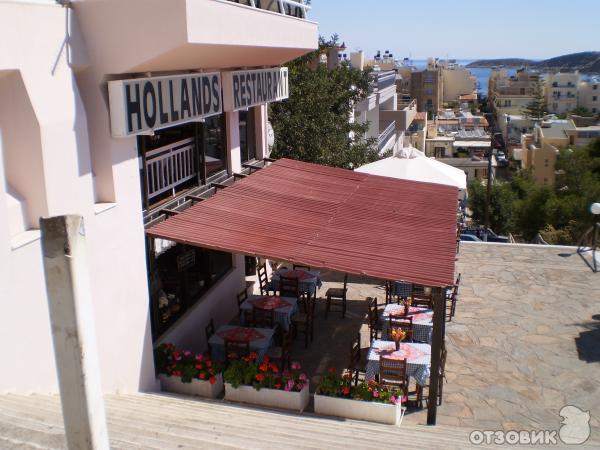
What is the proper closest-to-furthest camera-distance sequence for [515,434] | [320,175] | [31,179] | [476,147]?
[31,179] < [515,434] < [320,175] < [476,147]

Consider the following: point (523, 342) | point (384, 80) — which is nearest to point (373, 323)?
point (523, 342)

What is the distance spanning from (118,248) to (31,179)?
1.64m

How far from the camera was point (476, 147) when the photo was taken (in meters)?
102

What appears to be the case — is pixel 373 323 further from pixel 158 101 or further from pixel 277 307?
pixel 158 101

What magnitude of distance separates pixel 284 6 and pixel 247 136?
10.1 ft

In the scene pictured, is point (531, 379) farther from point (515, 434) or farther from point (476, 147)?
point (476, 147)

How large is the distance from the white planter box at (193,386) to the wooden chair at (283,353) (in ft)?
4.08

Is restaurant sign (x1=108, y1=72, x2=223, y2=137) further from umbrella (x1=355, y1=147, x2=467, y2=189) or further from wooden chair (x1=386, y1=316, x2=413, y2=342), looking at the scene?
umbrella (x1=355, y1=147, x2=467, y2=189)

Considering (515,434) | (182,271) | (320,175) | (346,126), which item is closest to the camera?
(515,434)

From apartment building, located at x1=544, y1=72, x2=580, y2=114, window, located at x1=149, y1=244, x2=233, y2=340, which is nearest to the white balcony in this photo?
window, located at x1=149, y1=244, x2=233, y2=340

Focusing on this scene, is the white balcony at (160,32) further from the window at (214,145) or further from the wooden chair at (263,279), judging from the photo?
the wooden chair at (263,279)

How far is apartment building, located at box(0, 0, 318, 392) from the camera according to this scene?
609cm

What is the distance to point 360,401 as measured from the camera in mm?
8031

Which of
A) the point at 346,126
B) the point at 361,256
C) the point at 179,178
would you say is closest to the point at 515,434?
the point at 361,256
